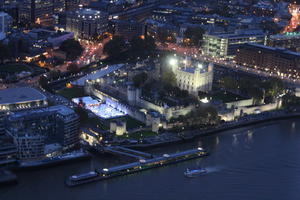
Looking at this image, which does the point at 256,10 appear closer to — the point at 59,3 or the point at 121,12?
the point at 121,12

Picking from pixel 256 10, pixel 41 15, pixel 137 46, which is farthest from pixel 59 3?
pixel 256 10

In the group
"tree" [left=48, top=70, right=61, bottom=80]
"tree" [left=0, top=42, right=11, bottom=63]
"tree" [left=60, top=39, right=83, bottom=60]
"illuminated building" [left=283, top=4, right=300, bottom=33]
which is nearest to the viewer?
"tree" [left=48, top=70, right=61, bottom=80]

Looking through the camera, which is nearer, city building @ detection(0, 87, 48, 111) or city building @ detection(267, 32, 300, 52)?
city building @ detection(0, 87, 48, 111)

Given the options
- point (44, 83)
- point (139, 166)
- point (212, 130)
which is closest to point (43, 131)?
point (139, 166)

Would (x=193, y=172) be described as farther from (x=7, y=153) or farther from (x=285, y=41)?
(x=285, y=41)

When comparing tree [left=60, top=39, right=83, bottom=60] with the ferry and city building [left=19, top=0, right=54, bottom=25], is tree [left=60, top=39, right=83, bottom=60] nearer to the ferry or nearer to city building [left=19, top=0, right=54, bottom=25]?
city building [left=19, top=0, right=54, bottom=25]

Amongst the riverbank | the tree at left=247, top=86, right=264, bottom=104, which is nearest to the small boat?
the riverbank

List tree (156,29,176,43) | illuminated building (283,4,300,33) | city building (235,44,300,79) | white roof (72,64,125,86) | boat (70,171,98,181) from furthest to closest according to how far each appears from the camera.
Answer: illuminated building (283,4,300,33), tree (156,29,176,43), city building (235,44,300,79), white roof (72,64,125,86), boat (70,171,98,181)
